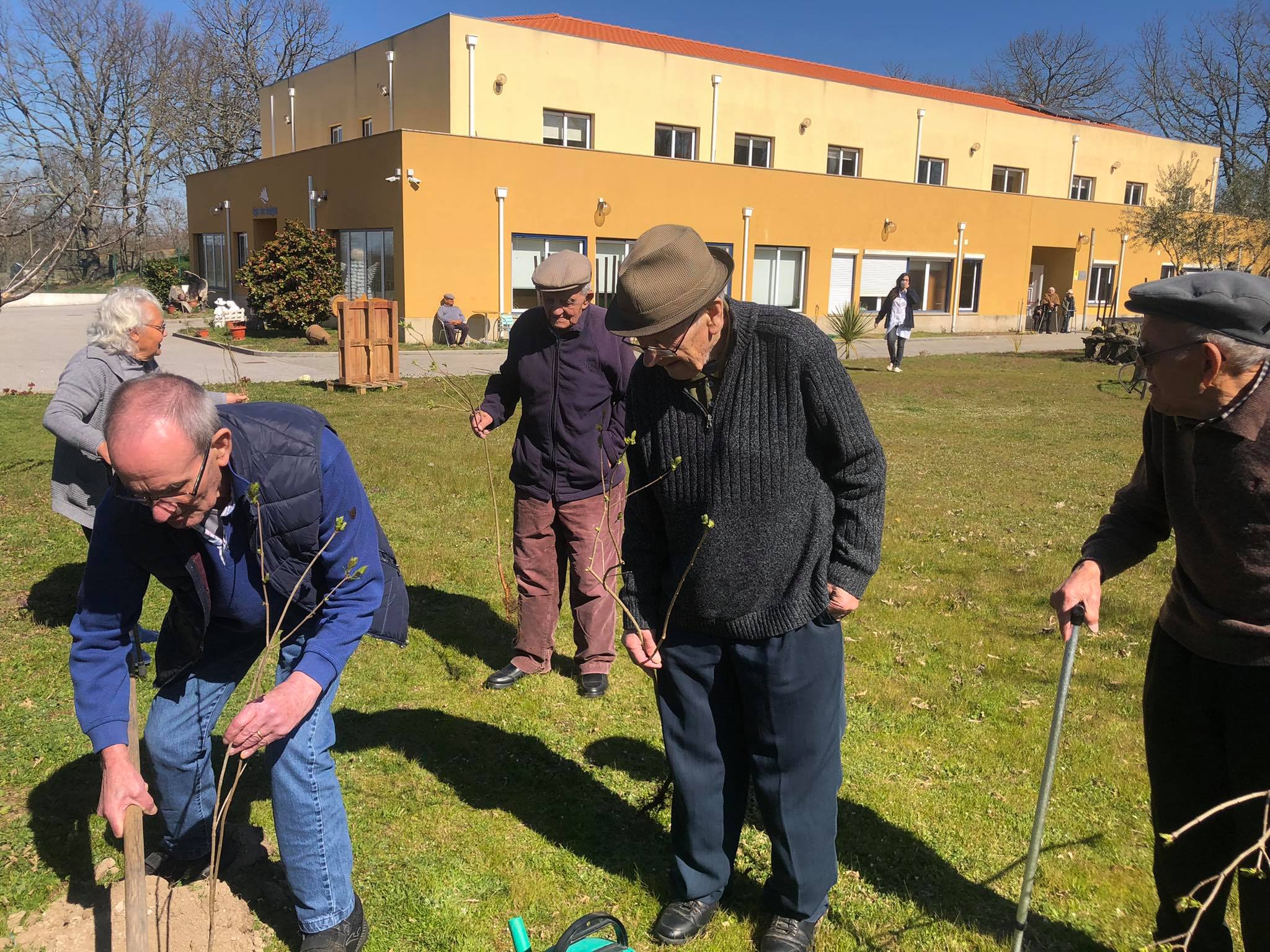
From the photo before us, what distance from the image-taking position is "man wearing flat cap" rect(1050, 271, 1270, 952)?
2.08 m

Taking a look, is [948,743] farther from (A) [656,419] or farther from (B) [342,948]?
(B) [342,948]

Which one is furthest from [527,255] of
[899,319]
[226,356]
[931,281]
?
[931,281]

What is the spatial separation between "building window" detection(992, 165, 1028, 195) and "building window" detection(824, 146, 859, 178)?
21.4ft

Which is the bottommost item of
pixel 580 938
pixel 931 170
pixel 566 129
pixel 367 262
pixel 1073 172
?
pixel 580 938

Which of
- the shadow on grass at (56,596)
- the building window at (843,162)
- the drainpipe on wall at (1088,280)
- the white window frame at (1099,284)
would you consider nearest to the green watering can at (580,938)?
the shadow on grass at (56,596)

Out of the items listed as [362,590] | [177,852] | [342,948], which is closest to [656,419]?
[362,590]

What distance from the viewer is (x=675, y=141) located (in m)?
28.9

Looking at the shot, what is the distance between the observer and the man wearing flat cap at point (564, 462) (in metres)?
4.64

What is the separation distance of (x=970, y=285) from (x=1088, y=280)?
5831mm

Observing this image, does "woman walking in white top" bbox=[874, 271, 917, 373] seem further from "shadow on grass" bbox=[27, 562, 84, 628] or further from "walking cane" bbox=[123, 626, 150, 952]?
"walking cane" bbox=[123, 626, 150, 952]

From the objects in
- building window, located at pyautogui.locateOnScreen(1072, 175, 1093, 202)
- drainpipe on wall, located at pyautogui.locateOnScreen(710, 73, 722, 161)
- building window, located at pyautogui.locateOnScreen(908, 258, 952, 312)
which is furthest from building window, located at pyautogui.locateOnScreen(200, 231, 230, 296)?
building window, located at pyautogui.locateOnScreen(1072, 175, 1093, 202)

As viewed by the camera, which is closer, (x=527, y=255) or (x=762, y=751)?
(x=762, y=751)

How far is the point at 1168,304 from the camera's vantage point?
6.87 feet

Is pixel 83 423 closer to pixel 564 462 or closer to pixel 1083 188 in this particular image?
pixel 564 462
